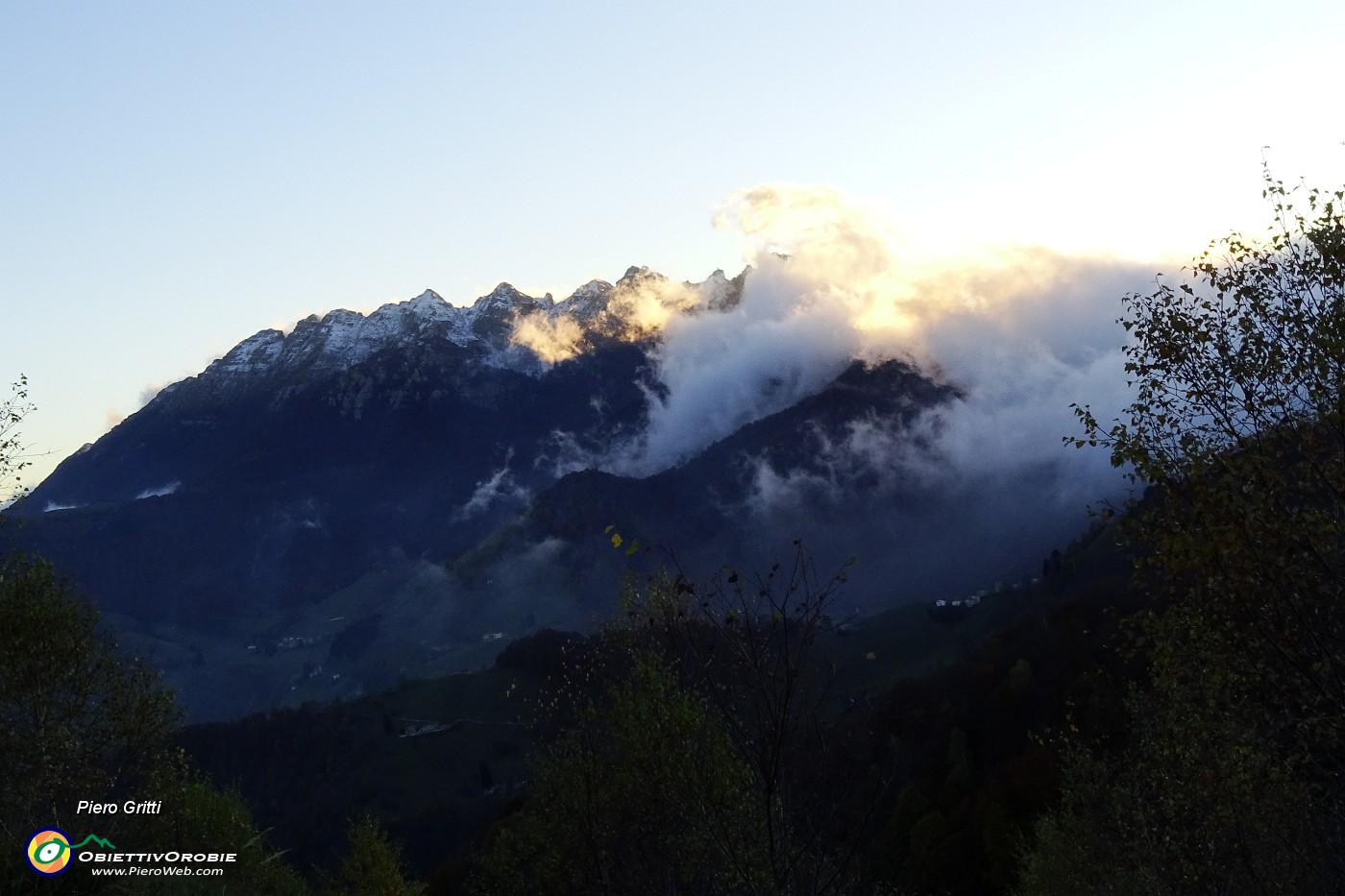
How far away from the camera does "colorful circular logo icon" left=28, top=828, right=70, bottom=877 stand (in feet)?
76.0

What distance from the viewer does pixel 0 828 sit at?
25.4 meters

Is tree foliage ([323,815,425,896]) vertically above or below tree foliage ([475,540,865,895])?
below

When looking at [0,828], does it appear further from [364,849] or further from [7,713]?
[364,849]

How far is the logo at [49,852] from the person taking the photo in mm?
23156

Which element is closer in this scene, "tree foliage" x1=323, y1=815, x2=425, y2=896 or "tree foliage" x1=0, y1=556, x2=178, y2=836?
"tree foliage" x1=0, y1=556, x2=178, y2=836

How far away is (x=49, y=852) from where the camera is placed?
2391 cm

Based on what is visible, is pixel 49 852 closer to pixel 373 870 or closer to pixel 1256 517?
pixel 1256 517

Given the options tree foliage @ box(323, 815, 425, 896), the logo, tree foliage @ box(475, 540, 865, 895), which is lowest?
tree foliage @ box(323, 815, 425, 896)

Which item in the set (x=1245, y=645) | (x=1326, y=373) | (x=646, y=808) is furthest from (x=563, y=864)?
(x=1326, y=373)

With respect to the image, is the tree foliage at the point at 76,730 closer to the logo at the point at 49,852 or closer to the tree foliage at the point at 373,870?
the logo at the point at 49,852

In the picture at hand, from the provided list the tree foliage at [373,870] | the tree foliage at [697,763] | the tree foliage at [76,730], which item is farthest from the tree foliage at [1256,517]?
the tree foliage at [373,870]

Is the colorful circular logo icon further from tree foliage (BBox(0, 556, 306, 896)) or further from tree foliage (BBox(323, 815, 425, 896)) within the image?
tree foliage (BBox(323, 815, 425, 896))

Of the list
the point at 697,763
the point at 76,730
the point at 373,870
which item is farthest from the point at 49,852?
the point at 373,870

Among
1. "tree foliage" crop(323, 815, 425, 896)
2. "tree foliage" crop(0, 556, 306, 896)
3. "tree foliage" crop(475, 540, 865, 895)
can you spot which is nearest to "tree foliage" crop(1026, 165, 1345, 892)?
"tree foliage" crop(475, 540, 865, 895)
